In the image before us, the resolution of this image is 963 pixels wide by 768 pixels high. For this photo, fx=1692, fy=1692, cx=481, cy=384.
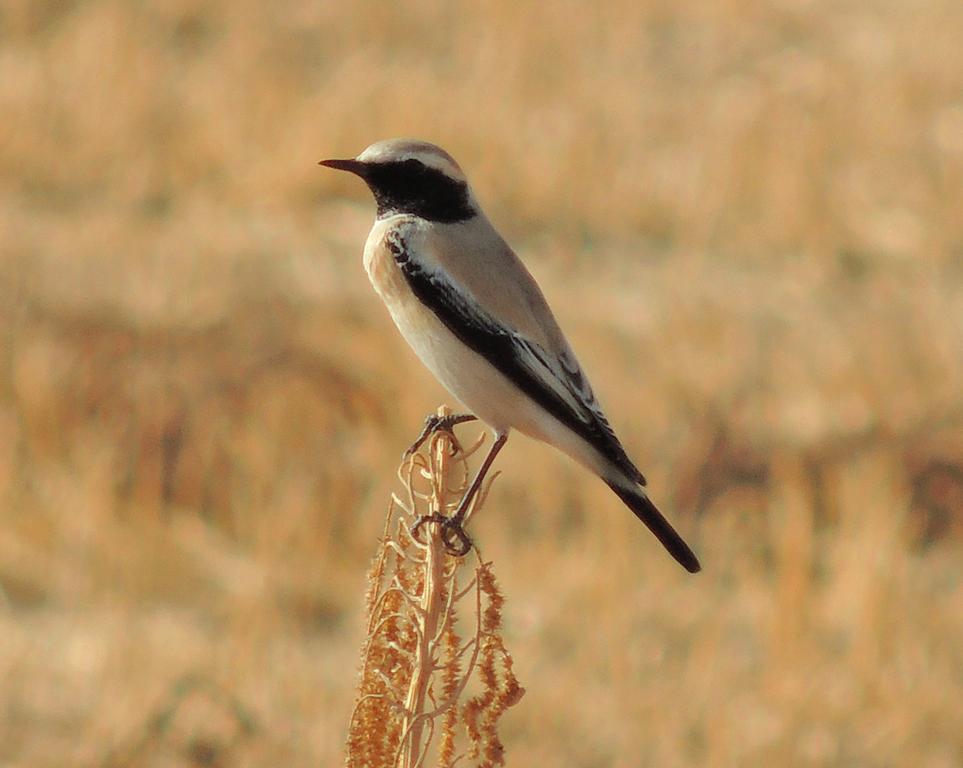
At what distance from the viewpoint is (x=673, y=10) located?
21891mm

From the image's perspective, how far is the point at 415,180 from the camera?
196 inches

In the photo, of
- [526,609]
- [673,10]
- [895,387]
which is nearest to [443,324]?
[526,609]

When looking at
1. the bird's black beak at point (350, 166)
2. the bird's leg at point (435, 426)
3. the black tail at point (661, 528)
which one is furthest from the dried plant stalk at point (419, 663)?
the bird's black beak at point (350, 166)

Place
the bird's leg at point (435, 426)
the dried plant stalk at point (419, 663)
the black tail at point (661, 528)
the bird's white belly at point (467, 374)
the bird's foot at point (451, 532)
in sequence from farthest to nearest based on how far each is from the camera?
the bird's white belly at point (467, 374) → the black tail at point (661, 528) → the bird's leg at point (435, 426) → the bird's foot at point (451, 532) → the dried plant stalk at point (419, 663)

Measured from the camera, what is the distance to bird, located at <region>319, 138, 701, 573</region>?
4.84 metres

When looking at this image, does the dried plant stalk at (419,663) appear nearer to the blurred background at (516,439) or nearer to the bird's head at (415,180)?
the bird's head at (415,180)

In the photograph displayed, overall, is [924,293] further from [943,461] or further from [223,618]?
[223,618]

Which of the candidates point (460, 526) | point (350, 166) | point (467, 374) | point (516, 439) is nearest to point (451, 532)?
point (460, 526)

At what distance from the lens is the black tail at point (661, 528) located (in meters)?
4.63

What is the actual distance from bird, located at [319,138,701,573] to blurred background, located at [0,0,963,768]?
2.11 metres

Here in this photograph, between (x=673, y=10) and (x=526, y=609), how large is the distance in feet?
46.5

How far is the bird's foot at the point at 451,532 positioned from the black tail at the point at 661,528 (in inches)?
28.6

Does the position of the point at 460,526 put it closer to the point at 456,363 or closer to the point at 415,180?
the point at 456,363

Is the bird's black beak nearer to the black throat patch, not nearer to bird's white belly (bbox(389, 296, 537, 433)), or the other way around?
the black throat patch
